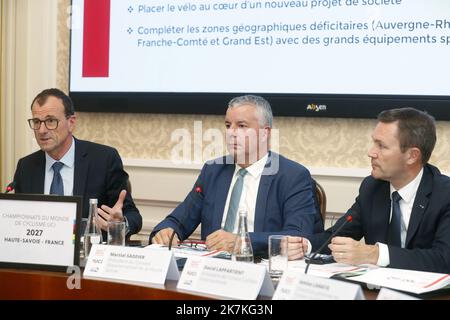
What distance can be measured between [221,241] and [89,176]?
1.02 m

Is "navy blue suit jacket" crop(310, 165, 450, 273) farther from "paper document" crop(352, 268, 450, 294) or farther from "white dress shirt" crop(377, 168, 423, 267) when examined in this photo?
"paper document" crop(352, 268, 450, 294)

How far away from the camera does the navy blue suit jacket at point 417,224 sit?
236 centimetres

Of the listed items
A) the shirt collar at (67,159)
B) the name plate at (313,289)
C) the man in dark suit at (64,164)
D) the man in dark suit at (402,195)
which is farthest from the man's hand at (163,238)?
the name plate at (313,289)

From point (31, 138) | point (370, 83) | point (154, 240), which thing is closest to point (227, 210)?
point (154, 240)

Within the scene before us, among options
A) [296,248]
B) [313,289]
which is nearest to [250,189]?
[296,248]

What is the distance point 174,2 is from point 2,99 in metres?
1.35

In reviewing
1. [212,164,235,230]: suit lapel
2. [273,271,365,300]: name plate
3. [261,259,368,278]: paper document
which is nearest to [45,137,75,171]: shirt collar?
[212,164,235,230]: suit lapel

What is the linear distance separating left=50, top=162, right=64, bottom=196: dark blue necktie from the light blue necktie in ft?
2.75

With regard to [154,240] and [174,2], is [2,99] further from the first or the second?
[154,240]

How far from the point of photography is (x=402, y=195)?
271cm

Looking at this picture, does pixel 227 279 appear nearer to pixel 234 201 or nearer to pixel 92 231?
pixel 92 231

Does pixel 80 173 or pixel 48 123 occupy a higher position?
pixel 48 123

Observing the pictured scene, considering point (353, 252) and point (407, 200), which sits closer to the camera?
point (353, 252)

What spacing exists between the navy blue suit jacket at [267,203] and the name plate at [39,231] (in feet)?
2.15
